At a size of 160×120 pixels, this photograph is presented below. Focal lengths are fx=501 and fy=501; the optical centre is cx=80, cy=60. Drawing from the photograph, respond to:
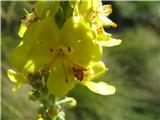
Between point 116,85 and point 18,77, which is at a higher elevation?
point 18,77

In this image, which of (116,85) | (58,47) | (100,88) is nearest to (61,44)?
(58,47)

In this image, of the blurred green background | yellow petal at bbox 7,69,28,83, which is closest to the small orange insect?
yellow petal at bbox 7,69,28,83

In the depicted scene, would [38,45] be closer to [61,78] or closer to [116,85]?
[61,78]

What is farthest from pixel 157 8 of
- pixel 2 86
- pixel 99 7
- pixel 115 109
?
pixel 99 7

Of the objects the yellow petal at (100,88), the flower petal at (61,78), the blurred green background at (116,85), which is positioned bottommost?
the blurred green background at (116,85)

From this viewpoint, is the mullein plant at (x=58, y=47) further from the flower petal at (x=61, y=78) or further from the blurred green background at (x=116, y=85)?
the blurred green background at (x=116, y=85)

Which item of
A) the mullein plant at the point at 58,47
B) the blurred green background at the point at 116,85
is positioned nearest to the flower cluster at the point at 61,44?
the mullein plant at the point at 58,47
